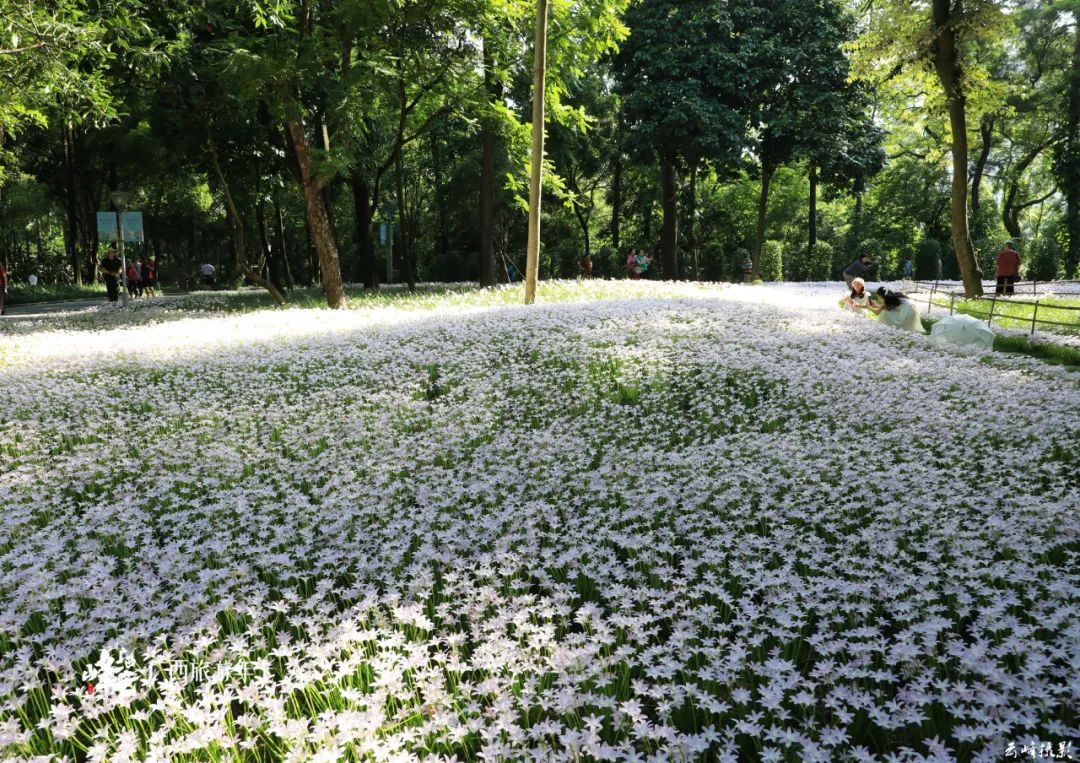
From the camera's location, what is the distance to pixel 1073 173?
1431 inches

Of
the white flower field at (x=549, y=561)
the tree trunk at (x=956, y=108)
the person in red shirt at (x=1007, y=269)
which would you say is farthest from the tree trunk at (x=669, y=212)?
the white flower field at (x=549, y=561)

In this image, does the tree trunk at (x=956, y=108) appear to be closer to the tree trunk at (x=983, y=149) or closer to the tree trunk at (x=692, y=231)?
the tree trunk at (x=692, y=231)

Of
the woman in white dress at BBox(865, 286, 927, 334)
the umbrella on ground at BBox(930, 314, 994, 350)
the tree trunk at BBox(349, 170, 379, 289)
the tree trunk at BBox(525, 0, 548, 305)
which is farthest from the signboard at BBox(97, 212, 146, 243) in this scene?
the umbrella on ground at BBox(930, 314, 994, 350)

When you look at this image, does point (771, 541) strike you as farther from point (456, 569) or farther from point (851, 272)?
point (851, 272)

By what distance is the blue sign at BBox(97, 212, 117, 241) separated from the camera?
25339 millimetres

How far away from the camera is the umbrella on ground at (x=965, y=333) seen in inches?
512

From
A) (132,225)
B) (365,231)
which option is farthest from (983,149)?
(132,225)

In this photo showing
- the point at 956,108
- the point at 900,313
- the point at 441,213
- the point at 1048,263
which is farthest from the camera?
the point at 441,213

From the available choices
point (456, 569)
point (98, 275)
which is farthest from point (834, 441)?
point (98, 275)

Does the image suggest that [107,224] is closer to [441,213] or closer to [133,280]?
[133,280]

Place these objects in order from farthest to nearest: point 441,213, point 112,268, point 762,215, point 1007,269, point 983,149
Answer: point 983,149
point 441,213
point 762,215
point 112,268
point 1007,269

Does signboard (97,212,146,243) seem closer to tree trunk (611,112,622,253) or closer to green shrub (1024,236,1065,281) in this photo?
tree trunk (611,112,622,253)

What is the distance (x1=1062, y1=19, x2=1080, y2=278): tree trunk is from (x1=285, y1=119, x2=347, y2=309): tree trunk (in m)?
35.6

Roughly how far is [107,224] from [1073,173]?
43423mm
